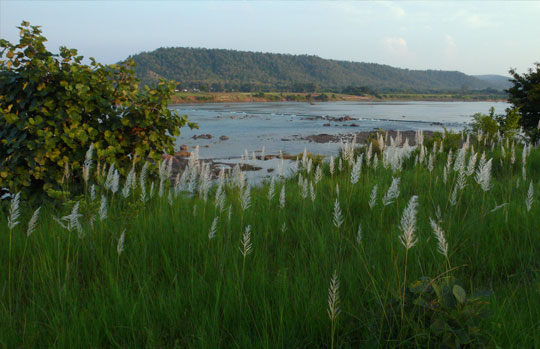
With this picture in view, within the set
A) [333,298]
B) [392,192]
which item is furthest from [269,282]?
[333,298]

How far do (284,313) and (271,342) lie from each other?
0.25 metres

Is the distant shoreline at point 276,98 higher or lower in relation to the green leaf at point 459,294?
higher

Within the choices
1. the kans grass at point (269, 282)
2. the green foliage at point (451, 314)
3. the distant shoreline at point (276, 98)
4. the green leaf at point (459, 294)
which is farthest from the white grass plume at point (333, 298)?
the distant shoreline at point (276, 98)

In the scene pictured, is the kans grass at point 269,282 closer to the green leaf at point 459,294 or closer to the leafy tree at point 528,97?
the green leaf at point 459,294

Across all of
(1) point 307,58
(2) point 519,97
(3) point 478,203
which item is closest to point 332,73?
(1) point 307,58

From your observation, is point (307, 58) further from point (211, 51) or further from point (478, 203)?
point (478, 203)

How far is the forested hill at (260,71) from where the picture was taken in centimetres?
13088

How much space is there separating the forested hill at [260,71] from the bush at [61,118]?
114561 mm

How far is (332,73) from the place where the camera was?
170000mm

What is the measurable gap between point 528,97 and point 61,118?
545 inches

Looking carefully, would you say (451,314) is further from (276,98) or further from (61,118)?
(276,98)

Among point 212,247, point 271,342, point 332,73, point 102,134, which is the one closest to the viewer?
point 271,342

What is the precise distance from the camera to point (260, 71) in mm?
163125

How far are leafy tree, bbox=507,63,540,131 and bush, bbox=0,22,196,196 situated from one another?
12.4 m
